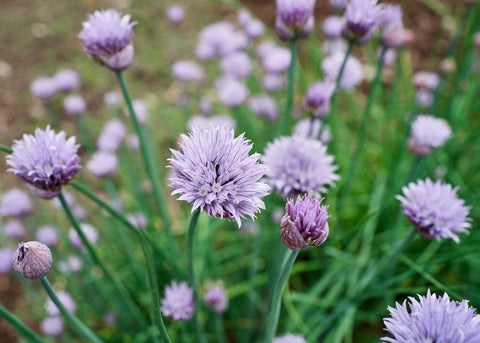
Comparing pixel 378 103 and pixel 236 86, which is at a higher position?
pixel 378 103

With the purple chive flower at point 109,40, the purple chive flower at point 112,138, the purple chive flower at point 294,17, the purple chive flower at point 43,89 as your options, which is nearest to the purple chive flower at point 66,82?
the purple chive flower at point 43,89

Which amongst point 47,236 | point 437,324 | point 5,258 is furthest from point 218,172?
point 5,258

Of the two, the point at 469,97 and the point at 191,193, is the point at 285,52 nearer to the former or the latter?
the point at 469,97

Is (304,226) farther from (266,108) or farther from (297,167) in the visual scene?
(266,108)

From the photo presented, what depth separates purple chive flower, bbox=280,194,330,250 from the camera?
78 cm

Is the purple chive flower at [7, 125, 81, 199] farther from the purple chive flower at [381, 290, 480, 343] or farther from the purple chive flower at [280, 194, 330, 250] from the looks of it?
the purple chive flower at [381, 290, 480, 343]

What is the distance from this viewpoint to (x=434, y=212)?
114cm

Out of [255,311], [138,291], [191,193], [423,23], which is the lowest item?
[191,193]

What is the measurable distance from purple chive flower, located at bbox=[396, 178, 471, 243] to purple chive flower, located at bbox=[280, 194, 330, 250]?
0.49 m

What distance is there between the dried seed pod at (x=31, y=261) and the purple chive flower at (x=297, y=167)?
25.3 inches

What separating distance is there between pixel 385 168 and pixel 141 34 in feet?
9.99

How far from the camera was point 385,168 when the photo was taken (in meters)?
2.21

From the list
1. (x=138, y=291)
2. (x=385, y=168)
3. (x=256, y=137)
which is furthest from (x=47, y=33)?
(x=385, y=168)

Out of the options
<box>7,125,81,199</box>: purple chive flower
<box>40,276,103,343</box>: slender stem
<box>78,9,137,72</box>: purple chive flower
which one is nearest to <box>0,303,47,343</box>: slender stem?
<box>40,276,103,343</box>: slender stem
